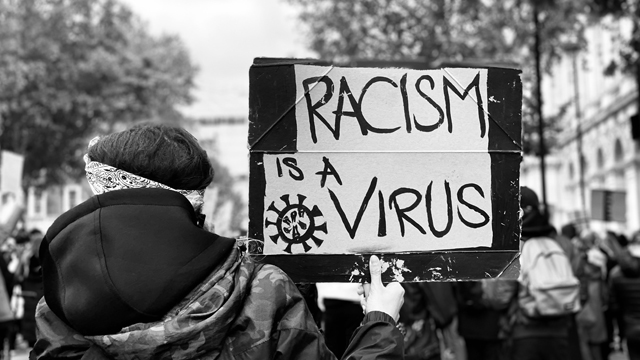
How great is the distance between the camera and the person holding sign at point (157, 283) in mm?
2303

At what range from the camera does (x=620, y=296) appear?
864 cm

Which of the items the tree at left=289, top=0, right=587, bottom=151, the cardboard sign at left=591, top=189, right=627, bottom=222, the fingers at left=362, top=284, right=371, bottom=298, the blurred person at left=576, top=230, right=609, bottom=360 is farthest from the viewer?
the tree at left=289, top=0, right=587, bottom=151

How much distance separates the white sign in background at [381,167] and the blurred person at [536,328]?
3504 millimetres

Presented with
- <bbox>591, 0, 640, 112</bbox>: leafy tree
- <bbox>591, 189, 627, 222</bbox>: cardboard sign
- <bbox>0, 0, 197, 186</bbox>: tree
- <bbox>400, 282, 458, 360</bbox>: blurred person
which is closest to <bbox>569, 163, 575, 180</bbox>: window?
<bbox>0, 0, 197, 186</bbox>: tree

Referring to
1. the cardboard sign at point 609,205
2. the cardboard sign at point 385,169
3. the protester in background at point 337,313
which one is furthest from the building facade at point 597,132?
the cardboard sign at point 385,169

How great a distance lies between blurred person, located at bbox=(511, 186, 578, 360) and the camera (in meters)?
6.54

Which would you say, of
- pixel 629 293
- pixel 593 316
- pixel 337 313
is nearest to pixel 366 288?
pixel 337 313

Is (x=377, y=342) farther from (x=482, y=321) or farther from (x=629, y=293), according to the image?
(x=629, y=293)

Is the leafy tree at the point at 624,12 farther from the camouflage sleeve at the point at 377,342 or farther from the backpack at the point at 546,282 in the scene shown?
the camouflage sleeve at the point at 377,342

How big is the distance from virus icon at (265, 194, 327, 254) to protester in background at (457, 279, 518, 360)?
14.4 ft

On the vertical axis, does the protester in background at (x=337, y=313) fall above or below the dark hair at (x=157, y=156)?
below

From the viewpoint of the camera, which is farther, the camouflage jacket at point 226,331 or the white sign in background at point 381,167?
the white sign in background at point 381,167

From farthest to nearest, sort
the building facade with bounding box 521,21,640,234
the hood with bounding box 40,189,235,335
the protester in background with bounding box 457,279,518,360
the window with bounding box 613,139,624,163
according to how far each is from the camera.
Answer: the window with bounding box 613,139,624,163
the building facade with bounding box 521,21,640,234
the protester in background with bounding box 457,279,518,360
the hood with bounding box 40,189,235,335

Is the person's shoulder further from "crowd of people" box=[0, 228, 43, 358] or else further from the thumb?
"crowd of people" box=[0, 228, 43, 358]
